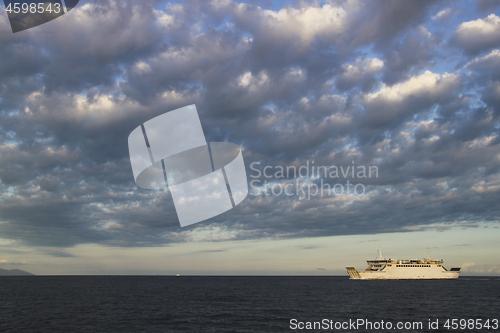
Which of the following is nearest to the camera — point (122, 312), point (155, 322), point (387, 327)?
point (387, 327)

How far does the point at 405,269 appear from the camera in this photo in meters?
172

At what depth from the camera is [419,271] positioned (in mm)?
175375

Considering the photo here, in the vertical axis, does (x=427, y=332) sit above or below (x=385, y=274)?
above

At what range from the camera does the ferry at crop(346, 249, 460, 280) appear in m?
172

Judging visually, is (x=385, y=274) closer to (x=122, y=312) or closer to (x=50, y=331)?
(x=122, y=312)

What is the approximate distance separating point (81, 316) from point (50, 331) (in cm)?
1429

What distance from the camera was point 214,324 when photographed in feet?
165

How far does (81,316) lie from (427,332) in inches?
2257

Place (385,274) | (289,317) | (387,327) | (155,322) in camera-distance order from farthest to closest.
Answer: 1. (385,274)
2. (289,317)
3. (155,322)
4. (387,327)

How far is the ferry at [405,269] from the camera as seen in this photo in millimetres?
171575

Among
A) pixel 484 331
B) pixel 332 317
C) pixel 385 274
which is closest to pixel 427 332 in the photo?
pixel 484 331

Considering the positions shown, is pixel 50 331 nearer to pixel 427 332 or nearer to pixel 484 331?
pixel 427 332

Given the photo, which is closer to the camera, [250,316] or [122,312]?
[250,316]

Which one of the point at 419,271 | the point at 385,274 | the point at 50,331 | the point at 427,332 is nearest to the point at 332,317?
the point at 427,332
